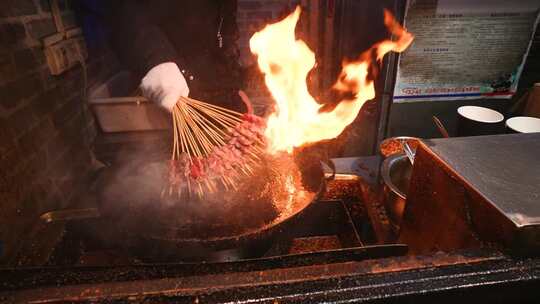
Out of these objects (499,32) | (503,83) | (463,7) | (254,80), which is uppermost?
(463,7)

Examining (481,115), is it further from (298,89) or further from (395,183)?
(298,89)

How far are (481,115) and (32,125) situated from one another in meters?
4.28

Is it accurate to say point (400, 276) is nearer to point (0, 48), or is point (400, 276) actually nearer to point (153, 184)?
point (153, 184)

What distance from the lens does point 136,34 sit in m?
3.00

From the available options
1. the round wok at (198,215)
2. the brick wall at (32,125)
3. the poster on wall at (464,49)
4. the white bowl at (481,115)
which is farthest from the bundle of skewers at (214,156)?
the white bowl at (481,115)

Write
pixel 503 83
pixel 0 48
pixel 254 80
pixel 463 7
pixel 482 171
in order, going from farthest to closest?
pixel 254 80 < pixel 503 83 < pixel 463 7 < pixel 0 48 < pixel 482 171

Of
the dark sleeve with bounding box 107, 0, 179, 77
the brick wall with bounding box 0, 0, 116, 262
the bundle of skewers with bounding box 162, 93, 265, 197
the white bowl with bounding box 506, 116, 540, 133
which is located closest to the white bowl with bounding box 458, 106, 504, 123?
the white bowl with bounding box 506, 116, 540, 133

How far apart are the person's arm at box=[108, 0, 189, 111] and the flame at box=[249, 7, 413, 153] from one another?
102 centimetres

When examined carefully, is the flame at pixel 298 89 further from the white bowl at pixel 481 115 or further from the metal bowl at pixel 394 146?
the white bowl at pixel 481 115

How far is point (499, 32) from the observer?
321 cm

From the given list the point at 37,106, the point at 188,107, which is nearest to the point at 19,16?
the point at 37,106

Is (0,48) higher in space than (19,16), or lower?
lower

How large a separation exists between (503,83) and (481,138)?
264 cm

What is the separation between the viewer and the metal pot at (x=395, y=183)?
7.02 ft
